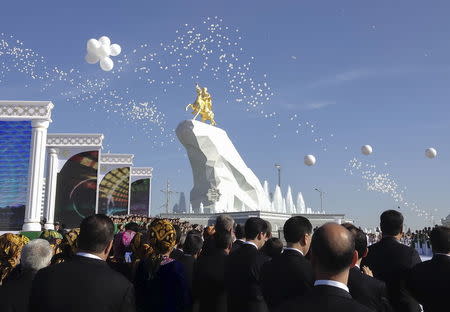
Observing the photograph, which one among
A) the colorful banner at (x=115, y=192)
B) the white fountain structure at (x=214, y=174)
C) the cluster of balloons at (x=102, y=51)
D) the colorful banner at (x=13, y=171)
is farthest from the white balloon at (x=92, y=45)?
the white fountain structure at (x=214, y=174)

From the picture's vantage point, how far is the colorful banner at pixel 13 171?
2112 cm

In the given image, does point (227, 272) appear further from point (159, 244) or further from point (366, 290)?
point (366, 290)

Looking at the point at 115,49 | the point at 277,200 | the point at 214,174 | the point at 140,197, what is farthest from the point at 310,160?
the point at 277,200

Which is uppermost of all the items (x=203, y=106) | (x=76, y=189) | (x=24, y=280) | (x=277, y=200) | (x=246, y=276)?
(x=203, y=106)

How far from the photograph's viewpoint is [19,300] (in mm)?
3396

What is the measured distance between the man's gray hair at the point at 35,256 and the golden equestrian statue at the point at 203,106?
4970cm

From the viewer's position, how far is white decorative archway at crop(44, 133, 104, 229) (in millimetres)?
28797

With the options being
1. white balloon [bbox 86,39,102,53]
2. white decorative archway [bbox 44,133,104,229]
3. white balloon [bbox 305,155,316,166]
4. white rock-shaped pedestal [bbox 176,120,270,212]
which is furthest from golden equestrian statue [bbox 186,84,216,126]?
white balloon [bbox 86,39,102,53]

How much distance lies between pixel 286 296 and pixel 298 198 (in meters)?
62.0

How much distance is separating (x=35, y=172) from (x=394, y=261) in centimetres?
2084

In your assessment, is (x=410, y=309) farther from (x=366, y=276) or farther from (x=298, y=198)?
(x=298, y=198)

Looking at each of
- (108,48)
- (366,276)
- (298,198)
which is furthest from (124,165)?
(366,276)

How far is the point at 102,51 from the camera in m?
18.4

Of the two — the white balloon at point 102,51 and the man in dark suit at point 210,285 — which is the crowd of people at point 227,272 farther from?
the white balloon at point 102,51
